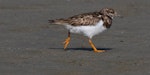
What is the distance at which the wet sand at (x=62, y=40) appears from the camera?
1054cm

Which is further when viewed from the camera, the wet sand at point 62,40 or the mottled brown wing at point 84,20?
the mottled brown wing at point 84,20

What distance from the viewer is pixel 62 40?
1336 centimetres

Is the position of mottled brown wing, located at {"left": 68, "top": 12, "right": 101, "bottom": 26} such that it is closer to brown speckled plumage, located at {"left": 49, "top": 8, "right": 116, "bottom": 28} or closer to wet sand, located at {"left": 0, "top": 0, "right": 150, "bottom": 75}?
brown speckled plumage, located at {"left": 49, "top": 8, "right": 116, "bottom": 28}

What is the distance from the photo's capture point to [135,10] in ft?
53.4

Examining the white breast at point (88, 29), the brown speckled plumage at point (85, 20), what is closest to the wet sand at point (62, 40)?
the white breast at point (88, 29)

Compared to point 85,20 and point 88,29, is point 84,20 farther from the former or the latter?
point 88,29

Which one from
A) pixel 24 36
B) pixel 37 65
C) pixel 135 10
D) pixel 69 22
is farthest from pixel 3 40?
pixel 135 10

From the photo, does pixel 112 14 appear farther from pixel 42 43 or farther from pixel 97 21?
pixel 42 43

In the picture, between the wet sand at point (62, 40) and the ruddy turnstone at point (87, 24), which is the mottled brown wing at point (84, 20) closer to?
the ruddy turnstone at point (87, 24)

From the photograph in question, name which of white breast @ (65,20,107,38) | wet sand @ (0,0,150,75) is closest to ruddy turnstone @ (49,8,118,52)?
white breast @ (65,20,107,38)

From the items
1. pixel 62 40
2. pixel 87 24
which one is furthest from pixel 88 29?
pixel 62 40

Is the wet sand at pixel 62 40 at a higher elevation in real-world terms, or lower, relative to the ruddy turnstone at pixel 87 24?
lower

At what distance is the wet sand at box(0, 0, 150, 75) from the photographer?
10.5 meters

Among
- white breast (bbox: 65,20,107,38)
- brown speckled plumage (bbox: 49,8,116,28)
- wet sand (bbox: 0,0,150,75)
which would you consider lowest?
wet sand (bbox: 0,0,150,75)
